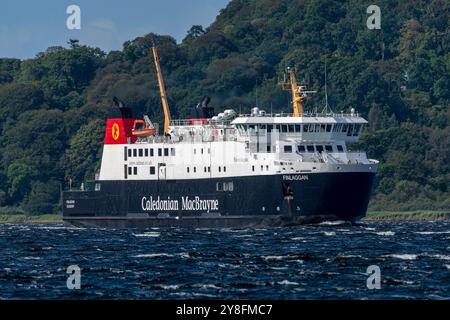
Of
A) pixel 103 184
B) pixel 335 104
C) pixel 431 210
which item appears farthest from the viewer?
pixel 335 104

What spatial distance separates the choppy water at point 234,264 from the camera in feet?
192

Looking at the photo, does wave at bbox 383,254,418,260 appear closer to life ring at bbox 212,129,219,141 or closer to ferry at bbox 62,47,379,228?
ferry at bbox 62,47,379,228

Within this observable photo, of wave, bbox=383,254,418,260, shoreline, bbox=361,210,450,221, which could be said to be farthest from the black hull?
shoreline, bbox=361,210,450,221

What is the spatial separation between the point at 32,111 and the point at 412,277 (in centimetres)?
13937

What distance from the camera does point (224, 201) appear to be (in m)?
108

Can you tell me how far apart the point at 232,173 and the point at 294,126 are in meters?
5.58

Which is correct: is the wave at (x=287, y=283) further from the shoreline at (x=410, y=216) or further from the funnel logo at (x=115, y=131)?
the shoreline at (x=410, y=216)

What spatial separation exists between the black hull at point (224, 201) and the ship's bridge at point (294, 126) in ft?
11.0

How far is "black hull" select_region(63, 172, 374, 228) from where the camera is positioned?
103 metres

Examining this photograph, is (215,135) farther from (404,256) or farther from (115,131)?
(404,256)

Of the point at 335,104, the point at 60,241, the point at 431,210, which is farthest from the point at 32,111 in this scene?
the point at 60,241

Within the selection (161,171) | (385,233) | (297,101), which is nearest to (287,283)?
(385,233)
